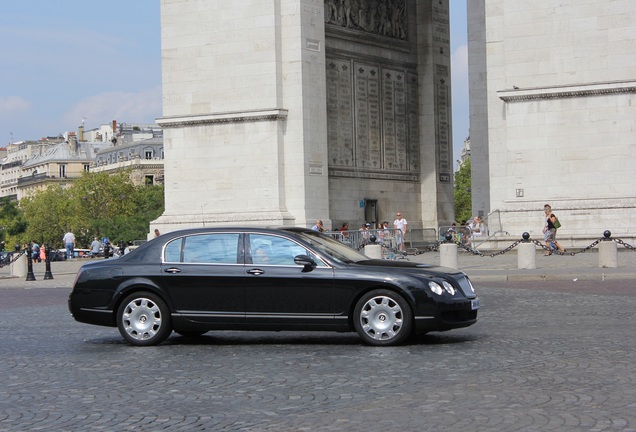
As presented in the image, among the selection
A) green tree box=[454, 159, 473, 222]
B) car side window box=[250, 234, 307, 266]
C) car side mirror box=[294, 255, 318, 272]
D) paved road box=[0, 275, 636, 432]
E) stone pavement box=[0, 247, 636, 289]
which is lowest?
paved road box=[0, 275, 636, 432]

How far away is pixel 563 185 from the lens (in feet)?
108

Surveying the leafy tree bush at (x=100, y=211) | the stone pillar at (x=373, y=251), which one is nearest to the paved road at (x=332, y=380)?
the stone pillar at (x=373, y=251)

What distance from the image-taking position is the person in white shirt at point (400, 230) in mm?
36688

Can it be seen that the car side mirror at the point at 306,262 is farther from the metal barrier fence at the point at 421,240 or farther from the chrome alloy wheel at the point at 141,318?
the metal barrier fence at the point at 421,240

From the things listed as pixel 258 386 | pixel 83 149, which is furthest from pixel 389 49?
pixel 83 149

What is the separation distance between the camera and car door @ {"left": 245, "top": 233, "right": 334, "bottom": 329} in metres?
13.7

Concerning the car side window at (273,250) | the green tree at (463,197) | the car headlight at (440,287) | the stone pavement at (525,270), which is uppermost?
the green tree at (463,197)

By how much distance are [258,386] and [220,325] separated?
11.2ft

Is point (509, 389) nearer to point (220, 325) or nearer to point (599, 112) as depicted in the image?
point (220, 325)

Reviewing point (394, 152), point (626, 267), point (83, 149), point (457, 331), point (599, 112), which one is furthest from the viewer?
point (83, 149)

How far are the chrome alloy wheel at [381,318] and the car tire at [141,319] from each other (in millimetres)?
2395

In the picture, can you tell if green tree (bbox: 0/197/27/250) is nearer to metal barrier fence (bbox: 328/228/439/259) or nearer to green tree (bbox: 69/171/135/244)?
green tree (bbox: 69/171/135/244)

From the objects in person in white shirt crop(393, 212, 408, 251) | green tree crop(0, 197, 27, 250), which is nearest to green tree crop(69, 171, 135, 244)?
green tree crop(0, 197, 27, 250)

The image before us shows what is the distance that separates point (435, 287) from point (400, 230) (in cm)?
2373
